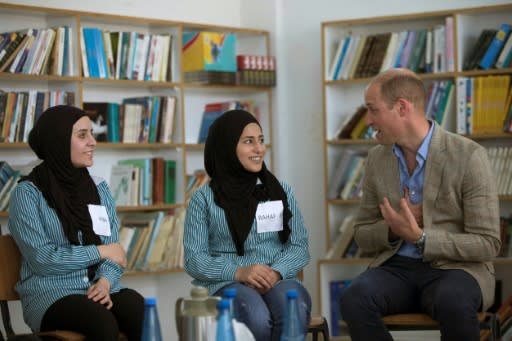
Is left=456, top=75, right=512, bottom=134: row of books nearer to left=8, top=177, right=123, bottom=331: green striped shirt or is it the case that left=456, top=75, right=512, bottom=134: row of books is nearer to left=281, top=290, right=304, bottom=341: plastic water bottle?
left=8, top=177, right=123, bottom=331: green striped shirt

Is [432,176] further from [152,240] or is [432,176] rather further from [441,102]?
[152,240]

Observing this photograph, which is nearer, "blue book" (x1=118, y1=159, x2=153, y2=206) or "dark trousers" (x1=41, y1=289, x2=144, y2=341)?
"dark trousers" (x1=41, y1=289, x2=144, y2=341)

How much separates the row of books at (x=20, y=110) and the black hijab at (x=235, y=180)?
161 cm

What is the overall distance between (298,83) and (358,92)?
1.45 feet

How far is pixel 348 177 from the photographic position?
5.35m

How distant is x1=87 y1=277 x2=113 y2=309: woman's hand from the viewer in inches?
126

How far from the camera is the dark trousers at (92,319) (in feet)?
10.00

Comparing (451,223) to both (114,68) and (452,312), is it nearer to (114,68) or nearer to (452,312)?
(452,312)

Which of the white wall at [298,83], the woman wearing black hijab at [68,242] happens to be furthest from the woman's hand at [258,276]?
the white wall at [298,83]

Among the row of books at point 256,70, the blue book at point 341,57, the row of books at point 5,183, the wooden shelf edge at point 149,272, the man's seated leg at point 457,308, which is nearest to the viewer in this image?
the man's seated leg at point 457,308

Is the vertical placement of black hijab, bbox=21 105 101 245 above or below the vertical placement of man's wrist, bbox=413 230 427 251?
above

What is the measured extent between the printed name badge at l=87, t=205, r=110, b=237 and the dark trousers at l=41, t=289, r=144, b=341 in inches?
13.5

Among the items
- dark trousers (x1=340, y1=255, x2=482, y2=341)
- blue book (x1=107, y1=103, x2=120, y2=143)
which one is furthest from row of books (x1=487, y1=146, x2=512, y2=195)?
blue book (x1=107, y1=103, x2=120, y2=143)

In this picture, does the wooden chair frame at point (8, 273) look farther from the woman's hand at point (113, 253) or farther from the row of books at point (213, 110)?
the row of books at point (213, 110)
